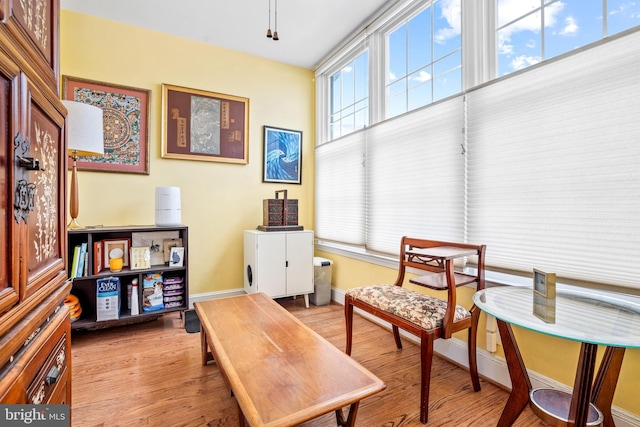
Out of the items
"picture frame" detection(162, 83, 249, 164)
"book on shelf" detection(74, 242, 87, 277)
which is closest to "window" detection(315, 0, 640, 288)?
"picture frame" detection(162, 83, 249, 164)

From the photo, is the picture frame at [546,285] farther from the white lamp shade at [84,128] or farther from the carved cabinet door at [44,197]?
the white lamp shade at [84,128]

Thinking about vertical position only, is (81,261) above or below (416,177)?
below

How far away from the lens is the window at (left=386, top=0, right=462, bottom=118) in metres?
2.10

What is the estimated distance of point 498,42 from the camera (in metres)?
1.83

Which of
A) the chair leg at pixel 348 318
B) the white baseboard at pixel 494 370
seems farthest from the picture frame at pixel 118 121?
the white baseboard at pixel 494 370

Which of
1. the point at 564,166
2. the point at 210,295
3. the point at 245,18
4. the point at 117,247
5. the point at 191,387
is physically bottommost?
the point at 191,387

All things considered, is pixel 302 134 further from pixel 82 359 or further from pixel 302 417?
pixel 302 417

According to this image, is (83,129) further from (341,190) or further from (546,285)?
(546,285)

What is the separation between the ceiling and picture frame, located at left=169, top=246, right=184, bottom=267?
6.99ft

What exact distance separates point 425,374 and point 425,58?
→ 225 cm

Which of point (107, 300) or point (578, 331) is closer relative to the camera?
point (578, 331)

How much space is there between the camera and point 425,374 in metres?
1.46

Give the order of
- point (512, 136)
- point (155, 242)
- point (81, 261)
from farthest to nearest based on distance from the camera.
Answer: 1. point (155, 242)
2. point (81, 261)
3. point (512, 136)

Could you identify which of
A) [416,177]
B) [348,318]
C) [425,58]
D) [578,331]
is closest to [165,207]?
[348,318]
